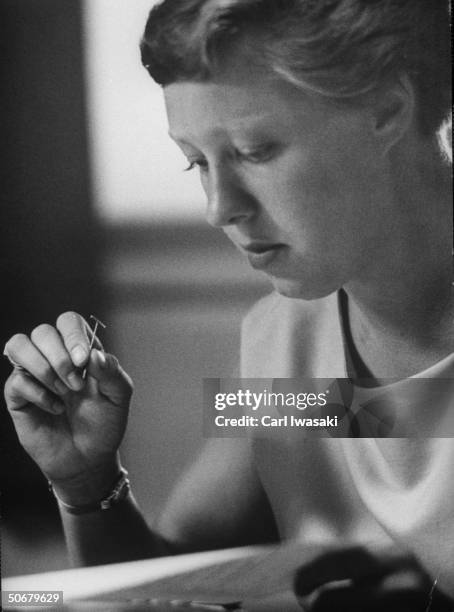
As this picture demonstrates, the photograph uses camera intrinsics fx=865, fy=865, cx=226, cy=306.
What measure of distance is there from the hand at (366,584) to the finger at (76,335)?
2.10 feet

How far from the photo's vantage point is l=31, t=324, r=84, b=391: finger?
1794 millimetres

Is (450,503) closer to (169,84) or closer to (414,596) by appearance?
(414,596)

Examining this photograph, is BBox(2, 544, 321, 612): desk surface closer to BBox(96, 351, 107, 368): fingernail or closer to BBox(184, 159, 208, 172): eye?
BBox(96, 351, 107, 368): fingernail

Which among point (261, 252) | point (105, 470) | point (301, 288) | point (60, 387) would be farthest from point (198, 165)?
point (105, 470)

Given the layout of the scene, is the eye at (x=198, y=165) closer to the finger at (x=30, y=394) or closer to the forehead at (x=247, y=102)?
the forehead at (x=247, y=102)

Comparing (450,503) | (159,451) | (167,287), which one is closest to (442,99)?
(167,287)

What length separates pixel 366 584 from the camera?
1775 mm

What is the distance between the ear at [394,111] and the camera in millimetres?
1686

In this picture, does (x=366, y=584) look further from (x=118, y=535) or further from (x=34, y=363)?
(x=34, y=363)

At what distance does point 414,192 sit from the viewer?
1.71 meters

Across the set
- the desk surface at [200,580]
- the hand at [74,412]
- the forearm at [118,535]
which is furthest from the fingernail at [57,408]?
the desk surface at [200,580]

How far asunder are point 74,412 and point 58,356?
0.13m

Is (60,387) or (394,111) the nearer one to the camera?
(394,111)
